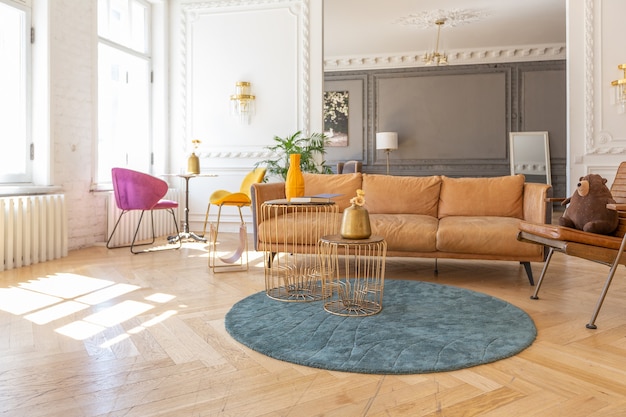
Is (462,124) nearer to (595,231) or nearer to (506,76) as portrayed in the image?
(506,76)

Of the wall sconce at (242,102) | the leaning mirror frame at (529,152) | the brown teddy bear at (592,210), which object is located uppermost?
the wall sconce at (242,102)

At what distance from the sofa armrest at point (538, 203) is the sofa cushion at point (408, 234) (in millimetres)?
751

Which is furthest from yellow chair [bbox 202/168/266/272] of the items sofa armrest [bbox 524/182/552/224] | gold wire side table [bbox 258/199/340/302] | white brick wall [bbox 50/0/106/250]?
sofa armrest [bbox 524/182/552/224]

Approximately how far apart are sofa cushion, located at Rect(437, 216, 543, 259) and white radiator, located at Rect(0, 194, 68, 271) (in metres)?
3.32

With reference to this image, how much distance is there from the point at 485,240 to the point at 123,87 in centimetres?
467

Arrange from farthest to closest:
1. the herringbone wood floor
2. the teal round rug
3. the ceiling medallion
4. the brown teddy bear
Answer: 1. the ceiling medallion
2. the brown teddy bear
3. the teal round rug
4. the herringbone wood floor

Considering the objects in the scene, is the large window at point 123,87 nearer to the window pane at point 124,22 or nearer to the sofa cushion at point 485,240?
the window pane at point 124,22

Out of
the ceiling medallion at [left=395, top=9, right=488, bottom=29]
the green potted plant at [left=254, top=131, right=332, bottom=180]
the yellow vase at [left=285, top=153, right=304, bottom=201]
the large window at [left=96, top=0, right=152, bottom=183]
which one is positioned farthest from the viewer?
the ceiling medallion at [left=395, top=9, right=488, bottom=29]

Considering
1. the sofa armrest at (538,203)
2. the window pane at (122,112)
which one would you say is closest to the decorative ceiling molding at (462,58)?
the window pane at (122,112)

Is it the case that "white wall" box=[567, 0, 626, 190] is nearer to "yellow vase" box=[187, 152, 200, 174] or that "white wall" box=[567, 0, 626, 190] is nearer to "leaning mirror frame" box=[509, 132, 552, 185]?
"leaning mirror frame" box=[509, 132, 552, 185]

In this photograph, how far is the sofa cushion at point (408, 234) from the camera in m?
3.50

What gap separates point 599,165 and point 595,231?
327 cm

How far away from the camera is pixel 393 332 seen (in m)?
2.32

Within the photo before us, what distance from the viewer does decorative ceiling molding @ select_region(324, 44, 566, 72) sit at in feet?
29.7
